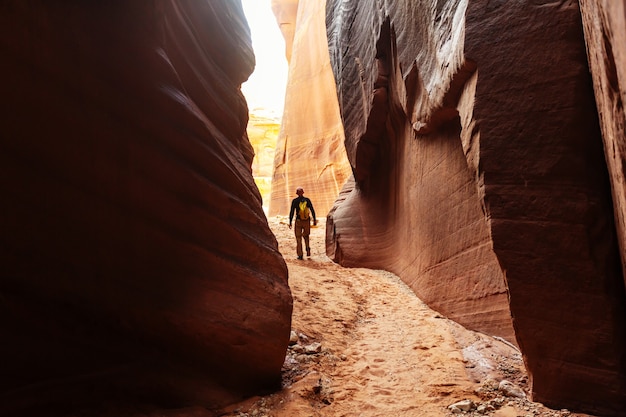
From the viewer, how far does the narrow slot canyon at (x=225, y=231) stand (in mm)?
2570

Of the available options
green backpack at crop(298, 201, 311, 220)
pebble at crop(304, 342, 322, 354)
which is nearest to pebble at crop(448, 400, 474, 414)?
pebble at crop(304, 342, 322, 354)

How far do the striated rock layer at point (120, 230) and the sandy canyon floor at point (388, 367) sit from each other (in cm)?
39

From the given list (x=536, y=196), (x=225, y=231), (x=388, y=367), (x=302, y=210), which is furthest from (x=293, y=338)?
(x=302, y=210)

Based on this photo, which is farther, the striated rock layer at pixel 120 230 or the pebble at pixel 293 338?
the pebble at pixel 293 338

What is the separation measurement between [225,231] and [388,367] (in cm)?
205

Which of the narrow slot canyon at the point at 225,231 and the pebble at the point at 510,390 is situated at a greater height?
the narrow slot canyon at the point at 225,231

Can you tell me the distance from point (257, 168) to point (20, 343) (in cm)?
3891

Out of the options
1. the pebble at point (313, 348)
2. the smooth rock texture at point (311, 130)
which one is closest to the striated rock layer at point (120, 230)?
the pebble at point (313, 348)

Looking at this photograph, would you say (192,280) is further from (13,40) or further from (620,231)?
(620,231)

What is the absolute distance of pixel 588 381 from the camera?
2.78m

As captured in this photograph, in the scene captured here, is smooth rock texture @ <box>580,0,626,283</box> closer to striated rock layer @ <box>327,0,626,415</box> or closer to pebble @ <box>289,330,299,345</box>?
striated rock layer @ <box>327,0,626,415</box>

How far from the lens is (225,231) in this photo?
134 inches

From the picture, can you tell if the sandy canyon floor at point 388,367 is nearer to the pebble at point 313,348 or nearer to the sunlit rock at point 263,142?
the pebble at point 313,348

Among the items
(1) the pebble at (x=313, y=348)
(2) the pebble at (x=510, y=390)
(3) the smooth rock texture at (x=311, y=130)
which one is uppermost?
(3) the smooth rock texture at (x=311, y=130)
